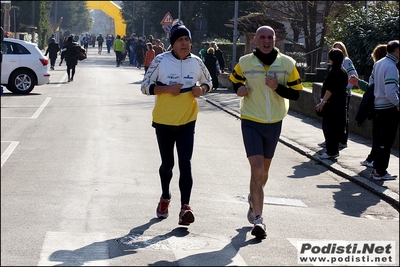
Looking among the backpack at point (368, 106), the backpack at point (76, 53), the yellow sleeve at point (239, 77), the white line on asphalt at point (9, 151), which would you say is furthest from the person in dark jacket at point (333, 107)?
the backpack at point (76, 53)

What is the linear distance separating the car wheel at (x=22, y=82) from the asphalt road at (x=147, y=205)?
26.1 feet

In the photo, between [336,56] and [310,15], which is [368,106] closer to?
[336,56]

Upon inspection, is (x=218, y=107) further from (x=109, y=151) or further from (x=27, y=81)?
(x=109, y=151)

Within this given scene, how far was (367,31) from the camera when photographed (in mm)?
22531

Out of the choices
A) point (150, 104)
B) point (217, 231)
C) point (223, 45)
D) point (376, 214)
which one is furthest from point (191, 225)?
point (223, 45)

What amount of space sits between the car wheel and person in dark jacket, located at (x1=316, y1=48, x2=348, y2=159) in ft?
42.9

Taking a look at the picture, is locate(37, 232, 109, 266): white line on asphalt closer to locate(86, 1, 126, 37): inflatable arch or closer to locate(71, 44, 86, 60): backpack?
locate(71, 44, 86, 60): backpack

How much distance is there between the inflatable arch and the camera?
88.4 m

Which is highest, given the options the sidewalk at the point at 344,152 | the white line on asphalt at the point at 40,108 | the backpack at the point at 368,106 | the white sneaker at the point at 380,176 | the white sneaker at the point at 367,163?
the backpack at the point at 368,106

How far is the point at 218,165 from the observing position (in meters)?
11.8

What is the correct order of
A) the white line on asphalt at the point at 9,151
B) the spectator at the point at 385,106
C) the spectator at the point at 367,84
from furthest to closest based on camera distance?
the white line on asphalt at the point at 9,151, the spectator at the point at 367,84, the spectator at the point at 385,106

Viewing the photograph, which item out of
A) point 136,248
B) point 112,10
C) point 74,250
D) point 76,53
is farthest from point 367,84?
point 112,10

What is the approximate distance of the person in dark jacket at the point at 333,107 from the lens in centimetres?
1219

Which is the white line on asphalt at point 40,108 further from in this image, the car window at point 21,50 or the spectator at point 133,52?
the spectator at point 133,52
